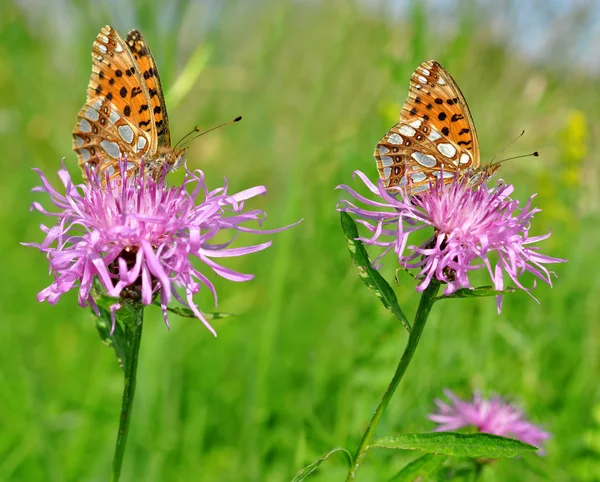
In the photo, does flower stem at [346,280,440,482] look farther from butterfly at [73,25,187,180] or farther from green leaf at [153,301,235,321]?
butterfly at [73,25,187,180]

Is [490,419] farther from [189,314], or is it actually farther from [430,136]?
[189,314]

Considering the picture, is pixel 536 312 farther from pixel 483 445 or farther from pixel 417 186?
pixel 483 445

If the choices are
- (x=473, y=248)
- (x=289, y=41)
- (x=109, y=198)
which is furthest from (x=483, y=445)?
(x=289, y=41)

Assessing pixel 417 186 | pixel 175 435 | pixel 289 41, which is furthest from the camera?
pixel 289 41

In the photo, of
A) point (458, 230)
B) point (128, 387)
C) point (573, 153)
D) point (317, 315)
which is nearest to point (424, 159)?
point (458, 230)

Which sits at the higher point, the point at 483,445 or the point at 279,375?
the point at 483,445

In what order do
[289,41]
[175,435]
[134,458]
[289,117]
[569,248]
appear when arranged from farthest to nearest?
[289,117] → [289,41] → [569,248] → [175,435] → [134,458]

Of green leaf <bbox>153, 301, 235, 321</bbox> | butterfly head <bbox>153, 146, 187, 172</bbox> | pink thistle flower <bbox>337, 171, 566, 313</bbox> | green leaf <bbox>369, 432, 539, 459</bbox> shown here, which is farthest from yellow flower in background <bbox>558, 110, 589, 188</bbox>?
green leaf <bbox>153, 301, 235, 321</bbox>
